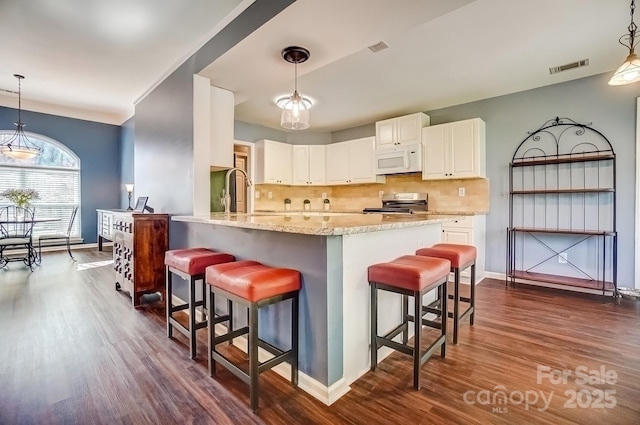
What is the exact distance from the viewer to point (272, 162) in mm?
5398

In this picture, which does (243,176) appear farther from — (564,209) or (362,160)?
(564,209)

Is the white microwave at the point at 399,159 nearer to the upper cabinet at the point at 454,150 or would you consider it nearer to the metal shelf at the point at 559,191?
the upper cabinet at the point at 454,150

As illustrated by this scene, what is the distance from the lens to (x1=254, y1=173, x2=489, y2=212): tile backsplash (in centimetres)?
431

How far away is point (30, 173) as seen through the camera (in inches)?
223

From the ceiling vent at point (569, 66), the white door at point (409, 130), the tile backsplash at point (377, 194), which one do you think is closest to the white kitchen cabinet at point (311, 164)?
the tile backsplash at point (377, 194)

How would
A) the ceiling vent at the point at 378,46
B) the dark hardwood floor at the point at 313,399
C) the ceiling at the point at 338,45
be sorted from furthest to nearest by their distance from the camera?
the ceiling vent at the point at 378,46 < the ceiling at the point at 338,45 < the dark hardwood floor at the point at 313,399

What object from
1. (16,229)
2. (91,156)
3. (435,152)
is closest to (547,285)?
(435,152)

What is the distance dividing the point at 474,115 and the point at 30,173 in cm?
797

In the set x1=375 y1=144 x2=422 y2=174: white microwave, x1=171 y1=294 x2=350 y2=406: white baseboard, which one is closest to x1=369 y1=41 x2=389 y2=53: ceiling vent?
x1=375 y1=144 x2=422 y2=174: white microwave

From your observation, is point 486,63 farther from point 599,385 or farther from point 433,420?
point 433,420

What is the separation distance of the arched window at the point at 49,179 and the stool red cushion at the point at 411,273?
21.4 ft

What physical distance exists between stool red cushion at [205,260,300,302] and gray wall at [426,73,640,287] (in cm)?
364

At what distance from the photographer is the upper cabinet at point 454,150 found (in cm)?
398

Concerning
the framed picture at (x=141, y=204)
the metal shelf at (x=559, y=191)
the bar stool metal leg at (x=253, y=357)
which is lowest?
the bar stool metal leg at (x=253, y=357)
